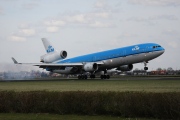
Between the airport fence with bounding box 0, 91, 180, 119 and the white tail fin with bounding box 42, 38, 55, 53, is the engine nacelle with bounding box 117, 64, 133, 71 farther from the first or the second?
the airport fence with bounding box 0, 91, 180, 119

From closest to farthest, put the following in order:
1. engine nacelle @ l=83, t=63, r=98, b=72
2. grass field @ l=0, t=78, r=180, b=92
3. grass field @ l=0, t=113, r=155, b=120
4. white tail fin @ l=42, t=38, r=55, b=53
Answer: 1. grass field @ l=0, t=113, r=155, b=120
2. grass field @ l=0, t=78, r=180, b=92
3. engine nacelle @ l=83, t=63, r=98, b=72
4. white tail fin @ l=42, t=38, r=55, b=53

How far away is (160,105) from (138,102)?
1.08 metres

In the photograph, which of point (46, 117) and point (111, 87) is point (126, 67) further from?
point (46, 117)

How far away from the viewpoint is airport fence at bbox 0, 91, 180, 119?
16.2 m

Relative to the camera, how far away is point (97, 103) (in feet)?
58.8

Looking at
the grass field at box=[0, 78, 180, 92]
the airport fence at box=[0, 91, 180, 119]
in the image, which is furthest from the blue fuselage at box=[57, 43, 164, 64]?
the airport fence at box=[0, 91, 180, 119]

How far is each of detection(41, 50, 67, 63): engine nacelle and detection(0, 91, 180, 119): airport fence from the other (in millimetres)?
60712

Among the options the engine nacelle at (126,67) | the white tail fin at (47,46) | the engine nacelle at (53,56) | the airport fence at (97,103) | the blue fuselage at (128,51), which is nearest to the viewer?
the airport fence at (97,103)

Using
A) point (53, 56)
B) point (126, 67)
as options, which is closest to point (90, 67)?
point (126, 67)

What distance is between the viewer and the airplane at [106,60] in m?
63.6

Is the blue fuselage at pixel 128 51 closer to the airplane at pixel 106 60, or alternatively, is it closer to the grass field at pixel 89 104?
the airplane at pixel 106 60

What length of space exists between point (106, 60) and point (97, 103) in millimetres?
49133

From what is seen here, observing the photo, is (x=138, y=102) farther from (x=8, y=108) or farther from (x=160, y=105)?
(x=8, y=108)

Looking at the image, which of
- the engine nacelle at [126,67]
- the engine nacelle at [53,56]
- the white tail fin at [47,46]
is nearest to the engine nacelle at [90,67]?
the engine nacelle at [126,67]
